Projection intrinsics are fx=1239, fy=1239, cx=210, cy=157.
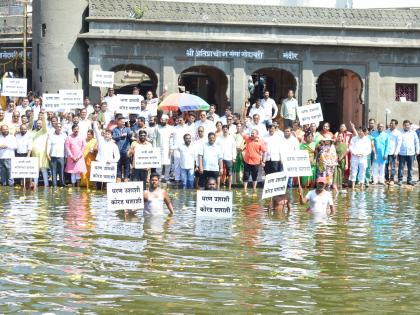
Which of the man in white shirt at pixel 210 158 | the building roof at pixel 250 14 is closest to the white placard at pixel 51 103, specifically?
the man in white shirt at pixel 210 158

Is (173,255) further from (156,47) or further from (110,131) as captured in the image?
(156,47)

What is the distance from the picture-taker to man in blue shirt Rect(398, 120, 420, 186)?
3378 cm

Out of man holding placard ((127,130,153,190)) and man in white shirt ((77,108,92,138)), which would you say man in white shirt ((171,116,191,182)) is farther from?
man in white shirt ((77,108,92,138))

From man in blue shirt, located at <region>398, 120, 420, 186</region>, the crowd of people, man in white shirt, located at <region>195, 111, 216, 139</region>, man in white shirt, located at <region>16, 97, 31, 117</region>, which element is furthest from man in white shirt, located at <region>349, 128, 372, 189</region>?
man in white shirt, located at <region>16, 97, 31, 117</region>

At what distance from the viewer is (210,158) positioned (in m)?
30.7

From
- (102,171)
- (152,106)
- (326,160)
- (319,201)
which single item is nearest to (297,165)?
(319,201)

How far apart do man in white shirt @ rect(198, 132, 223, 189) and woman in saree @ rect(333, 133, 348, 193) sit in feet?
10.1

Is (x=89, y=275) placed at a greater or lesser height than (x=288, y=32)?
lesser

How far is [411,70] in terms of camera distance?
140ft

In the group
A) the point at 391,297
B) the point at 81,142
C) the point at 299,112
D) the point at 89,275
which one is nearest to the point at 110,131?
the point at 81,142

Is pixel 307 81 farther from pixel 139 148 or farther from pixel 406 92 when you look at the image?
pixel 139 148

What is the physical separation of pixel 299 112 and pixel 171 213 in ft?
30.0

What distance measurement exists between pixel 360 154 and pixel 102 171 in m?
7.03

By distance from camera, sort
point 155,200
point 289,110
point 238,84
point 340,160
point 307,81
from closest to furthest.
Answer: point 155,200 → point 340,160 → point 289,110 → point 238,84 → point 307,81
